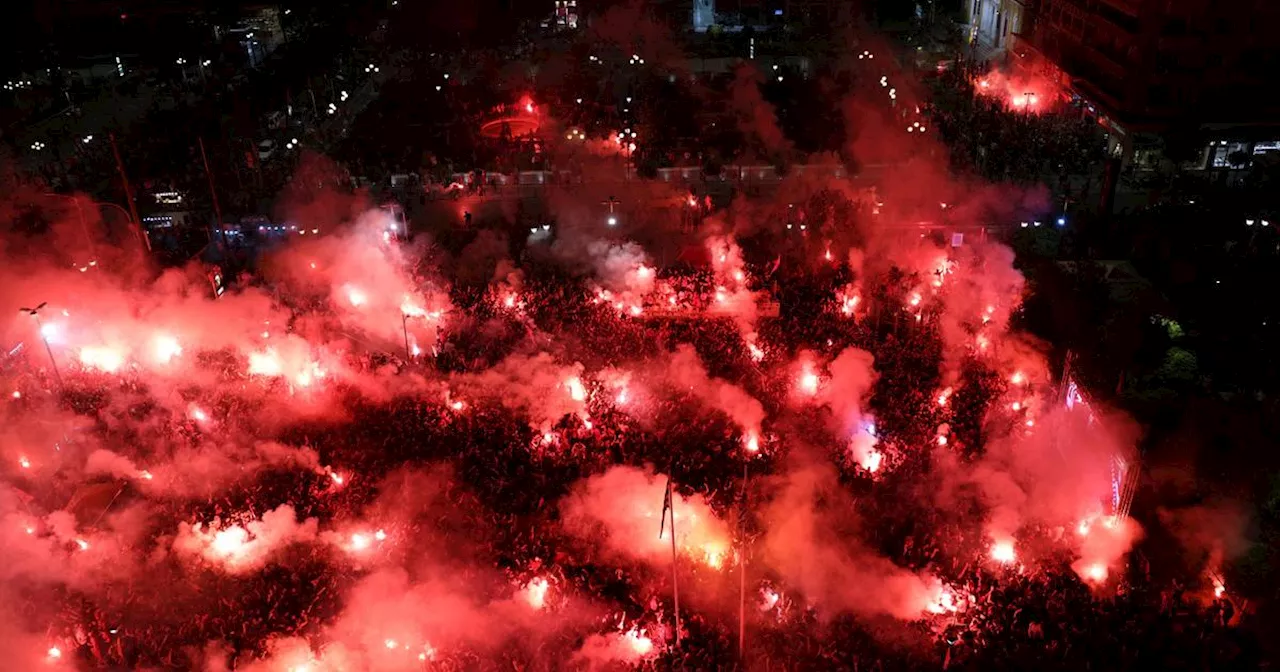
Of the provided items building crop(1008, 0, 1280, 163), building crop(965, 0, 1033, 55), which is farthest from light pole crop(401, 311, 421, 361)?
building crop(965, 0, 1033, 55)

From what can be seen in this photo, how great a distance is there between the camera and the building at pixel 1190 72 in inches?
891

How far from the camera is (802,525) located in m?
11.8

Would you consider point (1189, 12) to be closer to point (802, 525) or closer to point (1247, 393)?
point (1247, 393)

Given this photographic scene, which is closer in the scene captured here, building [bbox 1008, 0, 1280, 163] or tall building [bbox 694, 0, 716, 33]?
building [bbox 1008, 0, 1280, 163]

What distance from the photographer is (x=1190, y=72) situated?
76.6 ft

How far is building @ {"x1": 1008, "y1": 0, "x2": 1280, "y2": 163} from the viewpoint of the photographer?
74.2 feet

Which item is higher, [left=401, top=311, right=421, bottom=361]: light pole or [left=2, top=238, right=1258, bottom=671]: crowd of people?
[left=401, top=311, right=421, bottom=361]: light pole

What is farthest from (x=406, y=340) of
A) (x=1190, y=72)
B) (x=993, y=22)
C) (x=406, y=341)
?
(x=993, y=22)

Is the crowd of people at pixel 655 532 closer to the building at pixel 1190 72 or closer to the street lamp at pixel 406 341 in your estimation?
the street lamp at pixel 406 341

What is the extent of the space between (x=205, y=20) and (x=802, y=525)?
38706mm

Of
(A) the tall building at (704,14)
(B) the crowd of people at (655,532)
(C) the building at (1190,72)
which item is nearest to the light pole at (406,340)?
(B) the crowd of people at (655,532)

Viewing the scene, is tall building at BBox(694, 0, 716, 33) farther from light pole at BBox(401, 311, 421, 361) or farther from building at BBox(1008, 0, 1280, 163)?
light pole at BBox(401, 311, 421, 361)

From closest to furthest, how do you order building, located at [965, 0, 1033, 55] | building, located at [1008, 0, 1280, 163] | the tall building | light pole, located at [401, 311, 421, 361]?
light pole, located at [401, 311, 421, 361], building, located at [1008, 0, 1280, 163], building, located at [965, 0, 1033, 55], the tall building

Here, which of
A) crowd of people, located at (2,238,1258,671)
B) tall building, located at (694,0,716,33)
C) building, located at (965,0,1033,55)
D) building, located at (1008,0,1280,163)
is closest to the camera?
crowd of people, located at (2,238,1258,671)
